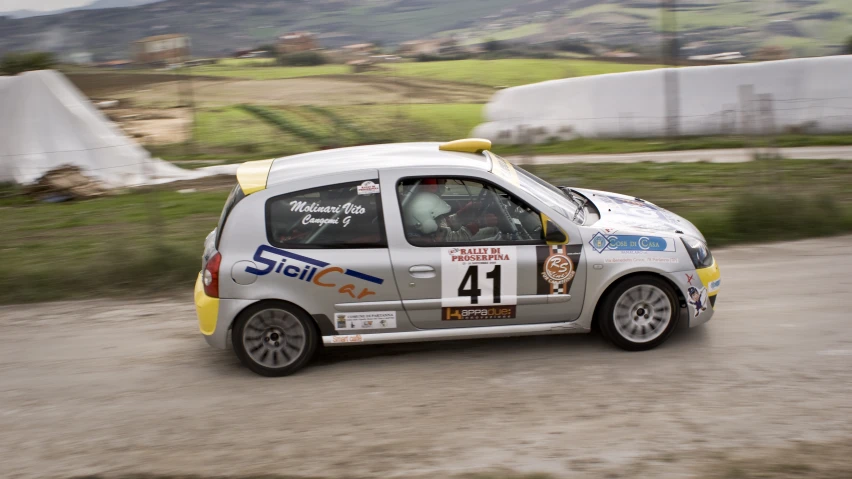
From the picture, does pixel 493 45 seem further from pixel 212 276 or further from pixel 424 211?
pixel 212 276

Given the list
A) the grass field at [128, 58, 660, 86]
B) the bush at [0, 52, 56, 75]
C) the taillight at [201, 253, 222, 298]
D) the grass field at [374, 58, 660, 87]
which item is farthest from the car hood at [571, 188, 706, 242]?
the grass field at [128, 58, 660, 86]

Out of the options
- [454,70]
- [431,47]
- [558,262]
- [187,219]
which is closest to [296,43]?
[431,47]

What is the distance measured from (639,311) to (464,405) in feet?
5.16

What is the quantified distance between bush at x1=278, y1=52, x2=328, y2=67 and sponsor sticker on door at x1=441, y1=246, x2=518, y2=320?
82.6 ft

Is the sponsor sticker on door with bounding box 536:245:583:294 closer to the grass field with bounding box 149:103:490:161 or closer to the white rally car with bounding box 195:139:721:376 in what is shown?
the white rally car with bounding box 195:139:721:376

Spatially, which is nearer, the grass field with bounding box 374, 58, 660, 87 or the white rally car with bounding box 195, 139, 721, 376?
the white rally car with bounding box 195, 139, 721, 376

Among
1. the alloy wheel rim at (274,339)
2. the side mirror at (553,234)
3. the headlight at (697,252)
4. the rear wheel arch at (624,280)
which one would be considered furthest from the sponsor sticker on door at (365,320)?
the headlight at (697,252)

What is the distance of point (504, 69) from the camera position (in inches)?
1199

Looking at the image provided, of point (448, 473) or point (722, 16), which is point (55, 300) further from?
point (722, 16)

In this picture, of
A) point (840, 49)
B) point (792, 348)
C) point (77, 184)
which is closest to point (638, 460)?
point (792, 348)

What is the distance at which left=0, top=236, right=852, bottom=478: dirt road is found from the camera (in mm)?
4742

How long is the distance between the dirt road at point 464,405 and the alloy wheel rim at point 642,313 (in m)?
0.17

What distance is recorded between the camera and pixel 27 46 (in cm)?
2242

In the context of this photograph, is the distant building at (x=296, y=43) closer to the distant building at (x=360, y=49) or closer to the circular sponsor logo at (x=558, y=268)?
the distant building at (x=360, y=49)
